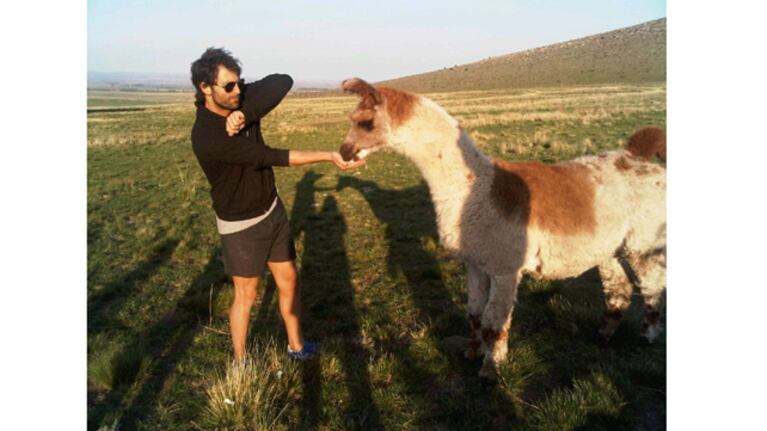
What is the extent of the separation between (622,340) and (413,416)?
8.25 ft

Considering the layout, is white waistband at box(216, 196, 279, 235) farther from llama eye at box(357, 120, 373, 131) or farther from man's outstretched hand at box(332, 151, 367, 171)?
llama eye at box(357, 120, 373, 131)

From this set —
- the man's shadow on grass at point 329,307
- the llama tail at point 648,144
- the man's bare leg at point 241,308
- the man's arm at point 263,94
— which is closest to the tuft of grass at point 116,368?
the man's bare leg at point 241,308

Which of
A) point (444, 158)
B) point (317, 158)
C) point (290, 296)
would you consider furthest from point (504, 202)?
point (290, 296)

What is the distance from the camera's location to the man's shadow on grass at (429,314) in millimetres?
3482

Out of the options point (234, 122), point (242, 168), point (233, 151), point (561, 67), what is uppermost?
point (561, 67)

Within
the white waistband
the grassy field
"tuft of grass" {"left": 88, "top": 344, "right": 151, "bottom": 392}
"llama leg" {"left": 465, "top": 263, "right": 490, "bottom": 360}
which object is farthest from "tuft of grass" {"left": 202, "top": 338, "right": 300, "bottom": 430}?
"llama leg" {"left": 465, "top": 263, "right": 490, "bottom": 360}

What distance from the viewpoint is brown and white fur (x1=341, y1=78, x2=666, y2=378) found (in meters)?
3.41

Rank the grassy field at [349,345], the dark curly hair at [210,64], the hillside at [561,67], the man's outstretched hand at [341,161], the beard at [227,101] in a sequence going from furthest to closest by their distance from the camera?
the hillside at [561,67] < the man's outstretched hand at [341,161] < the grassy field at [349,345] < the beard at [227,101] < the dark curly hair at [210,64]

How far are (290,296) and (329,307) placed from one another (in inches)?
55.0

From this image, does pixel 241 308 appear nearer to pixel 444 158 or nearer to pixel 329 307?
pixel 329 307

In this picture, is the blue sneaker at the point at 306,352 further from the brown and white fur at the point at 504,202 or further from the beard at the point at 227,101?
the beard at the point at 227,101

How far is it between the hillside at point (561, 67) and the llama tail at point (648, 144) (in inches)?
1833

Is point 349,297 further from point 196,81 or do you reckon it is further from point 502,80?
point 502,80

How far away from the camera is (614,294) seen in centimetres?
433
